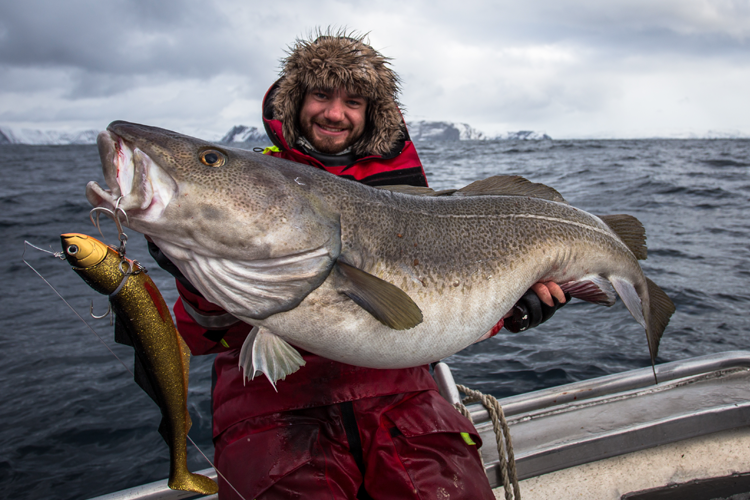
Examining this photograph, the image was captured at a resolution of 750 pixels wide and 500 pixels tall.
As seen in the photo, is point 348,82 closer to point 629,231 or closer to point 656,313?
point 629,231

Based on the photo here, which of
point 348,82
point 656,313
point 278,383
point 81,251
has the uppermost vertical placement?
point 348,82

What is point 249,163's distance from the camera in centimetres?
197

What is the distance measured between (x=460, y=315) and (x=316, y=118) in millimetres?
1889

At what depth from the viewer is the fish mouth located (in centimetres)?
162

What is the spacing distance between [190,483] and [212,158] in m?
1.59

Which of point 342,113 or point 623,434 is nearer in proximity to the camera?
point 623,434

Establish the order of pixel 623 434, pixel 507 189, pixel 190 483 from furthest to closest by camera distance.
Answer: pixel 623 434, pixel 507 189, pixel 190 483

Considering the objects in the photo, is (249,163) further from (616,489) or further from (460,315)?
(616,489)

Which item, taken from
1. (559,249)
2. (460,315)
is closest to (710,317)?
(559,249)

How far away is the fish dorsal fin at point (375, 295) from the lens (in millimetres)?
1979

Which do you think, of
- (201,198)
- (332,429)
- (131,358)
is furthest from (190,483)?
(131,358)

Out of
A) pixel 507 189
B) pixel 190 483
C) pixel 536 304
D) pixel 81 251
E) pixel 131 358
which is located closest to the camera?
pixel 81 251

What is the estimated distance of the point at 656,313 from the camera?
2973mm

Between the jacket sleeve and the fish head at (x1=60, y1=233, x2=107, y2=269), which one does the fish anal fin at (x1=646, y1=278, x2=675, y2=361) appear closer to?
the jacket sleeve
